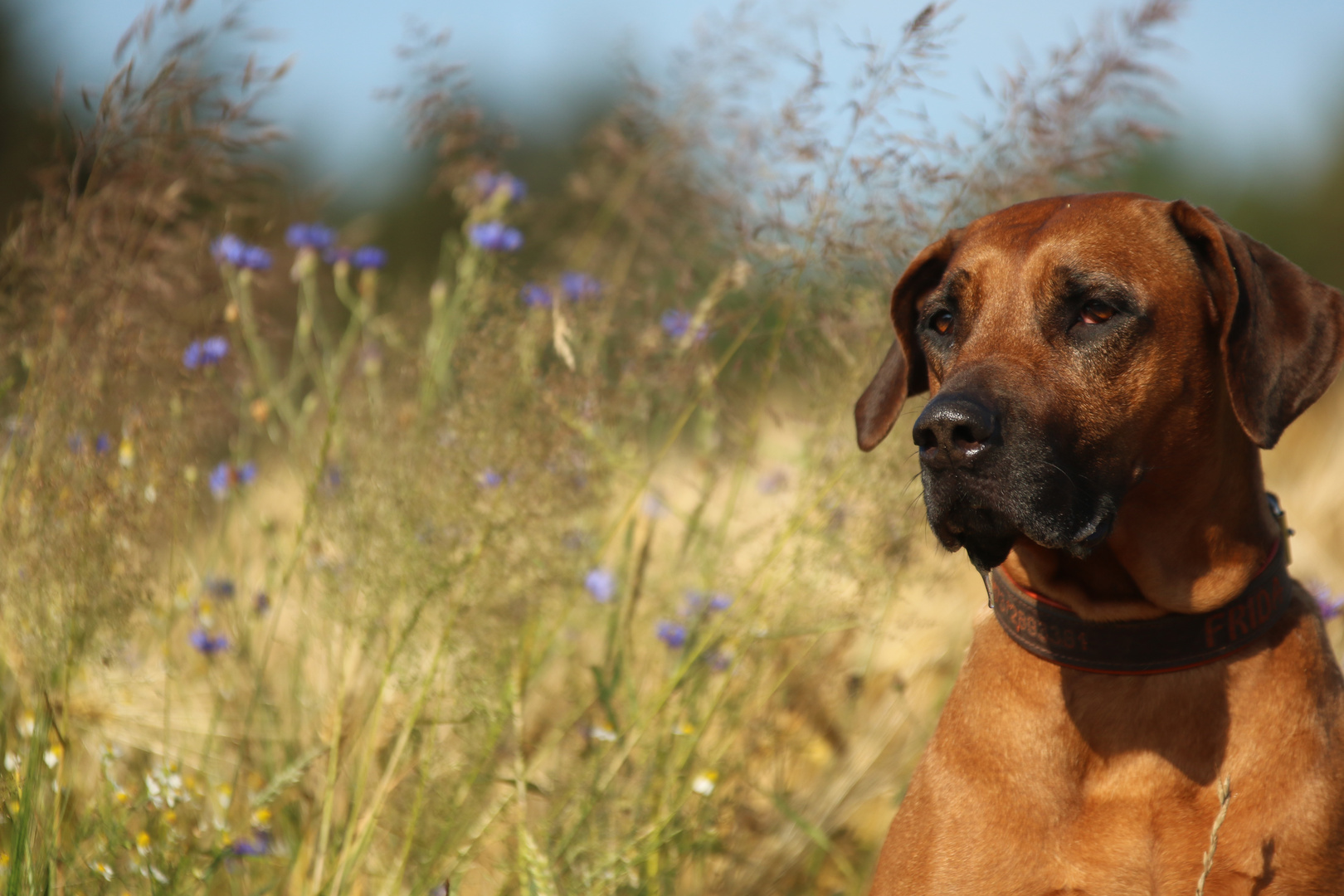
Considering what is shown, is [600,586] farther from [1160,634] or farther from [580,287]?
[1160,634]

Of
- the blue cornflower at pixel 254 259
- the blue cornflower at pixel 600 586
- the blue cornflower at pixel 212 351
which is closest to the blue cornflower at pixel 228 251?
the blue cornflower at pixel 254 259

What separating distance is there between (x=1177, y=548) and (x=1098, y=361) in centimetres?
41

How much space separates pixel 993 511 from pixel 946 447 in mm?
147

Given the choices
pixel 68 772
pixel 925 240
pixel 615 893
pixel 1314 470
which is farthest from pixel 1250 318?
pixel 1314 470

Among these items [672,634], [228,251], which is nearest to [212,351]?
[228,251]

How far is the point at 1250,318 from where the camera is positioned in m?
2.26

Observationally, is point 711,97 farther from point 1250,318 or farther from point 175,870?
point 175,870

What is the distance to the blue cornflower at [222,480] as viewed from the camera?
347 cm

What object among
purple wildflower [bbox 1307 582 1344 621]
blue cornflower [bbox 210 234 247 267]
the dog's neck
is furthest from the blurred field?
purple wildflower [bbox 1307 582 1344 621]

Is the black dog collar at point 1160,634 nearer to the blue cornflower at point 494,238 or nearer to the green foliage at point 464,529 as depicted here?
the green foliage at point 464,529

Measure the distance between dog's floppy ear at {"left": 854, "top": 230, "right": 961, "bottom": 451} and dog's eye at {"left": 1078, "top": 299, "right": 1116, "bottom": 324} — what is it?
46cm

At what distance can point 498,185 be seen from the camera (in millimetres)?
3809

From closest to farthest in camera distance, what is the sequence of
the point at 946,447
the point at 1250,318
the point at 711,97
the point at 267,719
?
the point at 946,447, the point at 1250,318, the point at 267,719, the point at 711,97

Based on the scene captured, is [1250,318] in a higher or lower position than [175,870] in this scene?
higher
